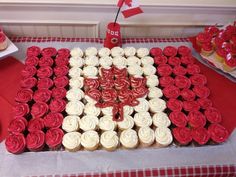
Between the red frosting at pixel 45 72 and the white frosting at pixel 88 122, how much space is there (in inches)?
11.6

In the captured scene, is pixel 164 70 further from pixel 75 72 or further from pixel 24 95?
pixel 24 95

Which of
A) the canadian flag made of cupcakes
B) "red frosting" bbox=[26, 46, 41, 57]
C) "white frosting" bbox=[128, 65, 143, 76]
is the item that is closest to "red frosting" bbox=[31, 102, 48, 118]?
the canadian flag made of cupcakes

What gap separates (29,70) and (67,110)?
0.98ft

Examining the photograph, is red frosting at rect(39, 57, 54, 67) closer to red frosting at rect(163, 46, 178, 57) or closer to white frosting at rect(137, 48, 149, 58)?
white frosting at rect(137, 48, 149, 58)

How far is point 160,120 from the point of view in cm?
112

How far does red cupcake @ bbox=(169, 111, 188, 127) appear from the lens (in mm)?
1115

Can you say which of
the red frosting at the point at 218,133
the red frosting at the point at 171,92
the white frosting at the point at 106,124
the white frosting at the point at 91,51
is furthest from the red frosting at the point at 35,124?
the red frosting at the point at 218,133

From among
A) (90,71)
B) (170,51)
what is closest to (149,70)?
(170,51)

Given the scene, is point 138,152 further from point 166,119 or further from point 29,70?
point 29,70

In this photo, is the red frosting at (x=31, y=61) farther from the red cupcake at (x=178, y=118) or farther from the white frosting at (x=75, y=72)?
the red cupcake at (x=178, y=118)

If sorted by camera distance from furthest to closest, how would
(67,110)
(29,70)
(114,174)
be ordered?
1. (29,70)
2. (67,110)
3. (114,174)

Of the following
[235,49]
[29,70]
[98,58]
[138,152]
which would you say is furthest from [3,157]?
[235,49]

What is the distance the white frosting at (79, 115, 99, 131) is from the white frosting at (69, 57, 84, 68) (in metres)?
0.31

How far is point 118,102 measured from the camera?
1.18m
